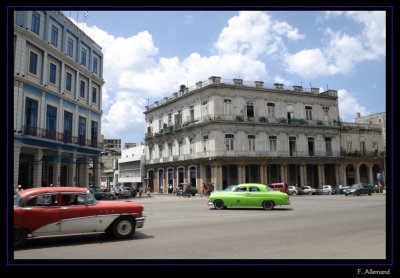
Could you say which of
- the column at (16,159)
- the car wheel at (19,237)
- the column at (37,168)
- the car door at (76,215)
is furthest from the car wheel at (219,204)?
the column at (37,168)

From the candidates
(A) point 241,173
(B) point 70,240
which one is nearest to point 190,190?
(A) point 241,173

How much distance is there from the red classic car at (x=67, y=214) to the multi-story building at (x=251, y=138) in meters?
34.9

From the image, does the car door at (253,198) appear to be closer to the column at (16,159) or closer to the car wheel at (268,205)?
the car wheel at (268,205)

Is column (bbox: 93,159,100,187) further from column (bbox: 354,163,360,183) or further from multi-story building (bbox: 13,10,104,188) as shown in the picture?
column (bbox: 354,163,360,183)

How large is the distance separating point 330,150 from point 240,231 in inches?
1801

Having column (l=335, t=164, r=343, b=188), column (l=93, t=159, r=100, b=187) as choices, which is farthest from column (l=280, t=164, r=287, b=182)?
column (l=93, t=159, r=100, b=187)

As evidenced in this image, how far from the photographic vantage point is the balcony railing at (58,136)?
2505 centimetres

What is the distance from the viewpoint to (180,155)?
50.9 meters

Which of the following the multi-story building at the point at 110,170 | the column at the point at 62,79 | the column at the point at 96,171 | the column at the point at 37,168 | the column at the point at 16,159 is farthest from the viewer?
the multi-story building at the point at 110,170

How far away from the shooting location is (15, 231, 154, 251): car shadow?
8782 millimetres

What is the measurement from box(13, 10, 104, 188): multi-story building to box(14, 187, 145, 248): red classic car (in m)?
17.4

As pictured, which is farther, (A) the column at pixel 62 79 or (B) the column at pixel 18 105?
(A) the column at pixel 62 79
